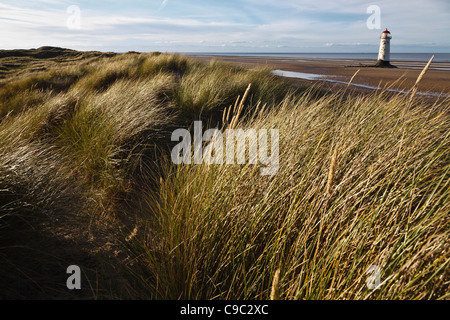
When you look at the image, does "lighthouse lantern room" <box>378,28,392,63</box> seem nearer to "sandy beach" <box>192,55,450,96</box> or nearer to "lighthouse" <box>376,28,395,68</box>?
"lighthouse" <box>376,28,395,68</box>

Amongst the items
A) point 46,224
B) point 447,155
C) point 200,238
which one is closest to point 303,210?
point 200,238

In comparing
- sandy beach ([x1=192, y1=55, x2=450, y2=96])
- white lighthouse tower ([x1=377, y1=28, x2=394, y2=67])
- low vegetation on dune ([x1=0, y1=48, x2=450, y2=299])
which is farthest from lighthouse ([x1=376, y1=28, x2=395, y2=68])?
low vegetation on dune ([x1=0, y1=48, x2=450, y2=299])

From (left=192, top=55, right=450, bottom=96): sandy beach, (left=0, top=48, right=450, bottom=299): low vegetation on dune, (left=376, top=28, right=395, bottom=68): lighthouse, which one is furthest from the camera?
(left=376, top=28, right=395, bottom=68): lighthouse

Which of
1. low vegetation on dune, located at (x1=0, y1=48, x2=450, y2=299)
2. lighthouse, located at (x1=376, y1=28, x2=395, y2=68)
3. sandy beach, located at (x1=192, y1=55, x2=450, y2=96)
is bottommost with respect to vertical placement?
low vegetation on dune, located at (x1=0, y1=48, x2=450, y2=299)

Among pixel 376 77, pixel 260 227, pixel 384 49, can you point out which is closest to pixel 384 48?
pixel 384 49

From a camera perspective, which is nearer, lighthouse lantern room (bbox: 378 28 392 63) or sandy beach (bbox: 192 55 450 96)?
sandy beach (bbox: 192 55 450 96)

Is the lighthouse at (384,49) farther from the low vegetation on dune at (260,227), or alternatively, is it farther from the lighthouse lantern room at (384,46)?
the low vegetation on dune at (260,227)

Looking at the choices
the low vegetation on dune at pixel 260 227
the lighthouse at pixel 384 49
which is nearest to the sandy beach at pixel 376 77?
the lighthouse at pixel 384 49

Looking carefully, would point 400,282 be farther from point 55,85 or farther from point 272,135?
point 55,85

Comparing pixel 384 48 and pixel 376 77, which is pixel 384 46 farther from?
pixel 376 77

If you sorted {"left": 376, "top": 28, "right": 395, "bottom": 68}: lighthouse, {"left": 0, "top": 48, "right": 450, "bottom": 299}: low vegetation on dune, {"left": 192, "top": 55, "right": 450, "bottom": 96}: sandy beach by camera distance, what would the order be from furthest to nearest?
{"left": 376, "top": 28, "right": 395, "bottom": 68}: lighthouse < {"left": 192, "top": 55, "right": 450, "bottom": 96}: sandy beach < {"left": 0, "top": 48, "right": 450, "bottom": 299}: low vegetation on dune

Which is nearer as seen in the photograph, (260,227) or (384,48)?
(260,227)

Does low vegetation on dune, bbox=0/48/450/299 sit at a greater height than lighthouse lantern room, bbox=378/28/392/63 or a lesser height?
lesser

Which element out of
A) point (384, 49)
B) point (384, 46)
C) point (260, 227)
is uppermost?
point (384, 46)
